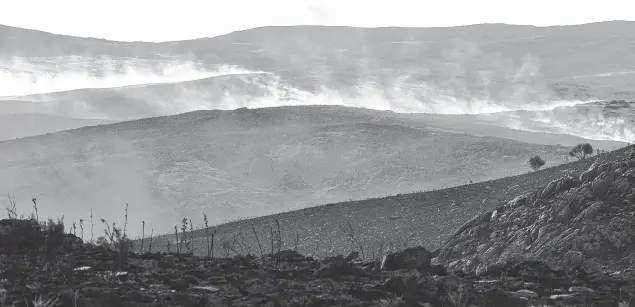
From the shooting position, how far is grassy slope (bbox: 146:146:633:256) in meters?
20.7

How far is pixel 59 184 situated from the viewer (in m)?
47.2

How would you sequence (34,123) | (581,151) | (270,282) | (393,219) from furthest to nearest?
(34,123), (581,151), (393,219), (270,282)

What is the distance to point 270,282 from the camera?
8.13 m

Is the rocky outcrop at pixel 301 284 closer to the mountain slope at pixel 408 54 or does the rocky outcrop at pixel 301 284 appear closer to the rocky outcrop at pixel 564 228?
the rocky outcrop at pixel 564 228

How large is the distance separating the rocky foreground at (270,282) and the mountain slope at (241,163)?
30402 millimetres

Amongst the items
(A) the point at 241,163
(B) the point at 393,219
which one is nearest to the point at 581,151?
(B) the point at 393,219

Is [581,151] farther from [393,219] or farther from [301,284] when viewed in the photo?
[301,284]

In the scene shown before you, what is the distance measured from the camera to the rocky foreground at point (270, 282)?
7314 millimetres

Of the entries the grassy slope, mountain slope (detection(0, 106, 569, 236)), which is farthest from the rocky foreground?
mountain slope (detection(0, 106, 569, 236))

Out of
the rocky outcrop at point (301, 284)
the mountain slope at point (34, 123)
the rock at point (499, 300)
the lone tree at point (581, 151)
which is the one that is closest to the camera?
the rocky outcrop at point (301, 284)

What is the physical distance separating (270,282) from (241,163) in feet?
137

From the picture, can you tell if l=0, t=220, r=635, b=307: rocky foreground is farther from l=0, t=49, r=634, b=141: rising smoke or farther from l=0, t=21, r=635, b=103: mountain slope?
l=0, t=21, r=635, b=103: mountain slope

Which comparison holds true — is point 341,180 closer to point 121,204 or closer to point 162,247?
point 121,204

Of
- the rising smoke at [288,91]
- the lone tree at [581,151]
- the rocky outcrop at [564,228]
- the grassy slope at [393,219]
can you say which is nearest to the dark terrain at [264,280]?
the rocky outcrop at [564,228]
